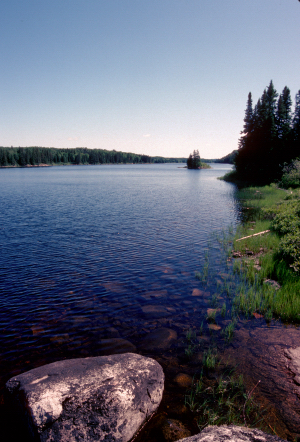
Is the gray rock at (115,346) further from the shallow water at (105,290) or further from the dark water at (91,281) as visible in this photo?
the dark water at (91,281)

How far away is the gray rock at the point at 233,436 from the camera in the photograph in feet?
14.0

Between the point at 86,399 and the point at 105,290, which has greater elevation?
the point at 86,399

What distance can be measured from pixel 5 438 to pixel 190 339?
5.54 metres

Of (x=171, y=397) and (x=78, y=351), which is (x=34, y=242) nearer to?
(x=78, y=351)

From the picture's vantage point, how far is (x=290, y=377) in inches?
278

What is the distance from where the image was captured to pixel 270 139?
6034 cm

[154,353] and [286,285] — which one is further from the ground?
[286,285]

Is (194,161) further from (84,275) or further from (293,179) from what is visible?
(84,275)

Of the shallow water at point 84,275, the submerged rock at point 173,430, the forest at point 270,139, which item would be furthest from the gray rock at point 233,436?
the forest at point 270,139

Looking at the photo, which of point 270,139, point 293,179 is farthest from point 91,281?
point 270,139

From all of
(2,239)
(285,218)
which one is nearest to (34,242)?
(2,239)

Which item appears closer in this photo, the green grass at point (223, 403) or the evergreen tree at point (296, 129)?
the green grass at point (223, 403)

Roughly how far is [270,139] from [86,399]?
6678 centimetres

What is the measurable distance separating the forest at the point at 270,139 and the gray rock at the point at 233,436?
5947cm
